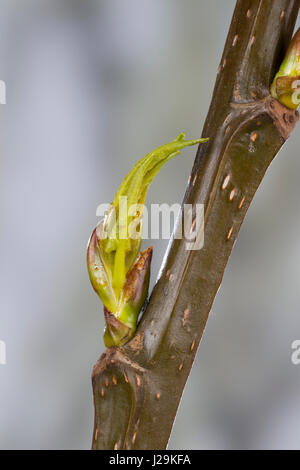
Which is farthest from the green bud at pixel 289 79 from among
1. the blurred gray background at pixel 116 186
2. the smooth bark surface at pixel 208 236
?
the blurred gray background at pixel 116 186

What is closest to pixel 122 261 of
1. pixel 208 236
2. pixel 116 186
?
pixel 208 236

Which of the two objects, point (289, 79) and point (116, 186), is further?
point (116, 186)

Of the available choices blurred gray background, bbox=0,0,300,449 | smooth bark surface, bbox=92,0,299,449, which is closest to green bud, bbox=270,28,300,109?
smooth bark surface, bbox=92,0,299,449

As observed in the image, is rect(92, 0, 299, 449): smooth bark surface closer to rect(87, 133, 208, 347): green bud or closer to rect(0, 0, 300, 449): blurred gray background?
rect(87, 133, 208, 347): green bud

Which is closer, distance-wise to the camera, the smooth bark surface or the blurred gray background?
the smooth bark surface

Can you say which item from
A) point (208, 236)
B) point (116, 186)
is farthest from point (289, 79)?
point (116, 186)

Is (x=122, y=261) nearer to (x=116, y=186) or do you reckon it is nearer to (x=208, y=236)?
(x=208, y=236)

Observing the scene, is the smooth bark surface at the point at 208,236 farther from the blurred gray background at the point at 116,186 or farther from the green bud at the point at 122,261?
the blurred gray background at the point at 116,186

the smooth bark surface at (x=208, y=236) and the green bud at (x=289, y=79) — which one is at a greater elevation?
the green bud at (x=289, y=79)
